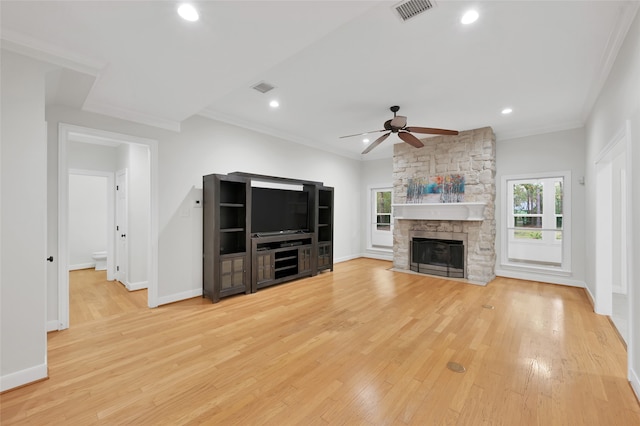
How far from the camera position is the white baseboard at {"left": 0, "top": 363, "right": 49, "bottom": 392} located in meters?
2.11

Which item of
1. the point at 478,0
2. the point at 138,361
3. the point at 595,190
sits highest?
the point at 478,0

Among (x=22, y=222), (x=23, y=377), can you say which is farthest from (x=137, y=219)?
(x=23, y=377)

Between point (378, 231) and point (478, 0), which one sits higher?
point (478, 0)

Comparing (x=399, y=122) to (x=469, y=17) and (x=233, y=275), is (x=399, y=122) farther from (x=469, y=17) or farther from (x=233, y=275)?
(x=233, y=275)

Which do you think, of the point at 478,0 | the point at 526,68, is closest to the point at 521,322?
the point at 526,68

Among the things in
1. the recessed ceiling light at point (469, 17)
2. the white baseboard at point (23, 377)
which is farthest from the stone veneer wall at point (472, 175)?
the white baseboard at point (23, 377)

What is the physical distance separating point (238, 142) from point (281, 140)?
3.52 feet

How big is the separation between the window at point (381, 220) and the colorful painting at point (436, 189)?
1534 mm

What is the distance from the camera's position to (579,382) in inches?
86.2

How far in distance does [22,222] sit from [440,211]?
20.1ft

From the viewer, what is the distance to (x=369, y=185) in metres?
7.93

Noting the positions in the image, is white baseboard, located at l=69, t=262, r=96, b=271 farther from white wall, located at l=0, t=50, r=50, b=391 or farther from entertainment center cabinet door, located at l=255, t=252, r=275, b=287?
white wall, located at l=0, t=50, r=50, b=391

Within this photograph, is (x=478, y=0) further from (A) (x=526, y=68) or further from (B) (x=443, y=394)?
(B) (x=443, y=394)

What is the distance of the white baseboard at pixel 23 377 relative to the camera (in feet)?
6.91
